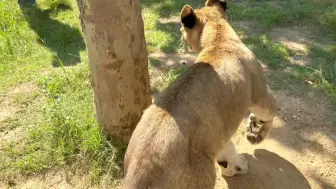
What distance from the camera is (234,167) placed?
538 cm

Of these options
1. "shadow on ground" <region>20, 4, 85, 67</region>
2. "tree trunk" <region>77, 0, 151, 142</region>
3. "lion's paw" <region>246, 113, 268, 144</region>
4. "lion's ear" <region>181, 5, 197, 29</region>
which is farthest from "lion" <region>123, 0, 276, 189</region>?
"shadow on ground" <region>20, 4, 85, 67</region>

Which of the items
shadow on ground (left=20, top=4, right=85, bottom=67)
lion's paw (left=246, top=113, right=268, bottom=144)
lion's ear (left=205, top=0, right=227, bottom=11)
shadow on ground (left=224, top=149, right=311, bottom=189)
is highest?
lion's ear (left=205, top=0, right=227, bottom=11)

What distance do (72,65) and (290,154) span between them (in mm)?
5084

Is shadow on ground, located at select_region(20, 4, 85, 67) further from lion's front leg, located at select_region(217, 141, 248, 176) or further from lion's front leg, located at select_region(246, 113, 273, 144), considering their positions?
lion's front leg, located at select_region(217, 141, 248, 176)

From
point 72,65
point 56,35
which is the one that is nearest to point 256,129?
point 72,65

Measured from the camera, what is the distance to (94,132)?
582cm

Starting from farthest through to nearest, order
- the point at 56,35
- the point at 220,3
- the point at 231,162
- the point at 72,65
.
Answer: the point at 56,35 < the point at 72,65 < the point at 220,3 < the point at 231,162

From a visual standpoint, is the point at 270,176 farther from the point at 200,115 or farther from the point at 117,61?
the point at 117,61

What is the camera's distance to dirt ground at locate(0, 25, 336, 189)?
5402 millimetres

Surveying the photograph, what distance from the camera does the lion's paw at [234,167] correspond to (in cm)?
536

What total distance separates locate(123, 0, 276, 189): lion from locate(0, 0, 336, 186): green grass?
196 cm

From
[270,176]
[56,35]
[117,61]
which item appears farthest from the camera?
[56,35]

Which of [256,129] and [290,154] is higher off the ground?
[256,129]

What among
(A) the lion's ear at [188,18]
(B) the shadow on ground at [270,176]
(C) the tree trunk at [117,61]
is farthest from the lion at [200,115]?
(C) the tree trunk at [117,61]
